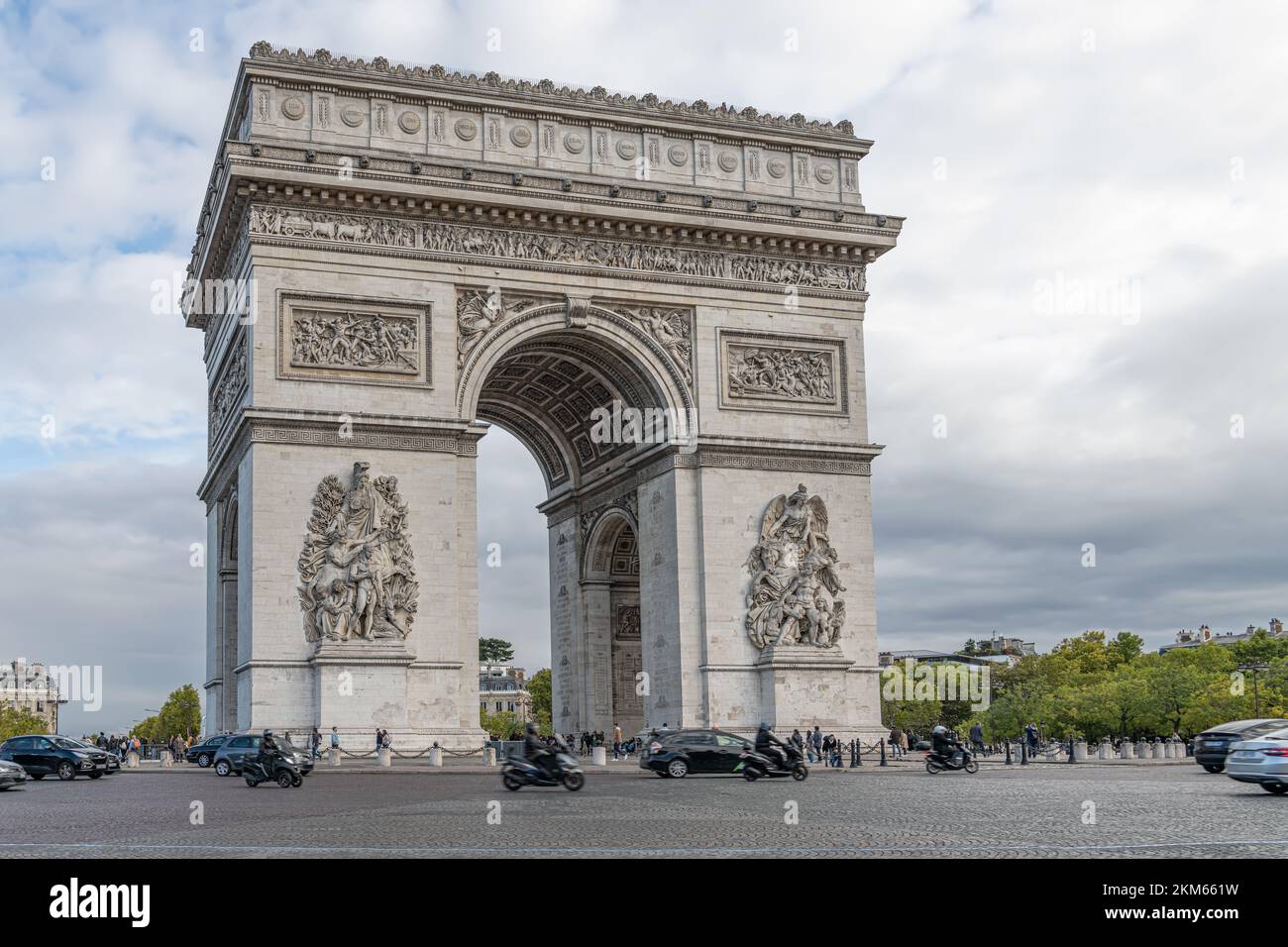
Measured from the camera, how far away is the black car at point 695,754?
2900cm

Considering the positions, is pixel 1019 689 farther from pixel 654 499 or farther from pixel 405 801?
pixel 405 801

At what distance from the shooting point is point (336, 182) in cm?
3450

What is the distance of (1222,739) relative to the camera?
104ft

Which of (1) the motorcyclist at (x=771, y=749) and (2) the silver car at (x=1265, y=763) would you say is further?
(1) the motorcyclist at (x=771, y=749)

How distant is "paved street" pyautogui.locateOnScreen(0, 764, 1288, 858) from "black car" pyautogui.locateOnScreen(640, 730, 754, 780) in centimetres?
187

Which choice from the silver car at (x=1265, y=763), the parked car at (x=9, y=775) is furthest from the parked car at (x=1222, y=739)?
the parked car at (x=9, y=775)

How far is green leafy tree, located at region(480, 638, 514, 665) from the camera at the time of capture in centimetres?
15812

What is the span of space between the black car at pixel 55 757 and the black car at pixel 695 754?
12933 millimetres

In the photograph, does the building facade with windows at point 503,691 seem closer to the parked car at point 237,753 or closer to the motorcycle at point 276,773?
the parked car at point 237,753

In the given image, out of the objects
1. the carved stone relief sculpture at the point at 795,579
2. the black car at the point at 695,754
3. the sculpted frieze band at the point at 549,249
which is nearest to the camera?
the black car at the point at 695,754

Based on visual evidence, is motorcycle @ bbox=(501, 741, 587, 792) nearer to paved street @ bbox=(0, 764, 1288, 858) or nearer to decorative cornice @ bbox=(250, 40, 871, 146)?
paved street @ bbox=(0, 764, 1288, 858)

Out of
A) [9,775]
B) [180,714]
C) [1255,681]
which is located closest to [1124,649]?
[1255,681]

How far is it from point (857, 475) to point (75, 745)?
20758 mm

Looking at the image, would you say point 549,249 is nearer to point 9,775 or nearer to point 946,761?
point 946,761
